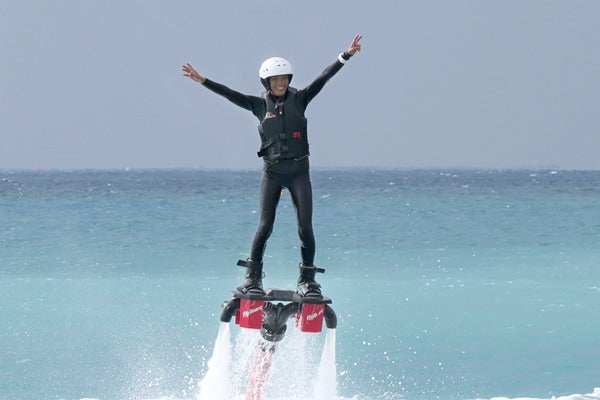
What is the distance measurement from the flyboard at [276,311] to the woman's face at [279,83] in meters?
2.18

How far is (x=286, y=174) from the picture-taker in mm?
10711

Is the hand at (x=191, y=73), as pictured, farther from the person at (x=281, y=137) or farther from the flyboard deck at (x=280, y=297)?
the flyboard deck at (x=280, y=297)

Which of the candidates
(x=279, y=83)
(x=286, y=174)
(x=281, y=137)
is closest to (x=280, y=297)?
(x=286, y=174)

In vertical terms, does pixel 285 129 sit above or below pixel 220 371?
above

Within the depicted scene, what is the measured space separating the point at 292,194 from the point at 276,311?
139 centimetres

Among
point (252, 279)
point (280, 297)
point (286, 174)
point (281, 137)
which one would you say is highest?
point (281, 137)

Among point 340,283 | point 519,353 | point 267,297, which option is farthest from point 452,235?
point 267,297

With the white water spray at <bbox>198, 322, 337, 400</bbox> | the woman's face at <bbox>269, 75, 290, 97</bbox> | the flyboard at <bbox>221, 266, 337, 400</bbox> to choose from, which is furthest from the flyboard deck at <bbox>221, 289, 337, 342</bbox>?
the woman's face at <bbox>269, 75, 290, 97</bbox>

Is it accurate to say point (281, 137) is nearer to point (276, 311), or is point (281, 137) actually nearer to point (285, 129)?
point (285, 129)

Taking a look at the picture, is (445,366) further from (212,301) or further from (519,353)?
(212,301)

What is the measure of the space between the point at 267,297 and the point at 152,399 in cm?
760

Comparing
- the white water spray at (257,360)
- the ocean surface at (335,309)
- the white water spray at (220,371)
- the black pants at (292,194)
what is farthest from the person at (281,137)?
the ocean surface at (335,309)

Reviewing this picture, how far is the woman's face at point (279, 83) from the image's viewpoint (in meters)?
10.6

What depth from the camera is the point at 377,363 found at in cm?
2044
